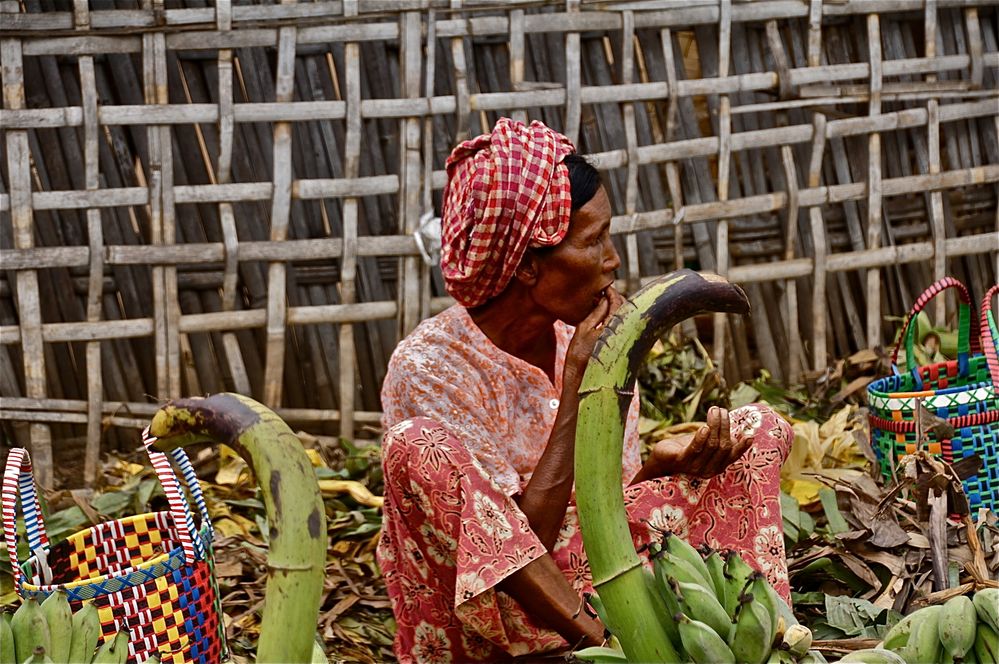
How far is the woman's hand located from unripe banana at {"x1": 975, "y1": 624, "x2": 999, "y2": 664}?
101cm

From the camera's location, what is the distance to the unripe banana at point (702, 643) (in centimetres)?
136

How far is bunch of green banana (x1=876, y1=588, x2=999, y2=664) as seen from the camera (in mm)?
1431

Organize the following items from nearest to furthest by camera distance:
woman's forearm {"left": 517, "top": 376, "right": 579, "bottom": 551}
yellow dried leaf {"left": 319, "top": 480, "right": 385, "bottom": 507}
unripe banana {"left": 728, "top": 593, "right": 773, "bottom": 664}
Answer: unripe banana {"left": 728, "top": 593, "right": 773, "bottom": 664}
woman's forearm {"left": 517, "top": 376, "right": 579, "bottom": 551}
yellow dried leaf {"left": 319, "top": 480, "right": 385, "bottom": 507}

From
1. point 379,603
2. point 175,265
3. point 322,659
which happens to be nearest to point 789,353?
point 379,603

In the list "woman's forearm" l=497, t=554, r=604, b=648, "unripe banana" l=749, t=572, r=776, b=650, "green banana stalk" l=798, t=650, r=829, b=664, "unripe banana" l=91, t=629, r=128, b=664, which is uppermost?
"unripe banana" l=749, t=572, r=776, b=650

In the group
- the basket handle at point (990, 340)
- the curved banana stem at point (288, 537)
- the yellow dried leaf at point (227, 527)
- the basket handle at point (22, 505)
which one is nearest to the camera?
the curved banana stem at point (288, 537)

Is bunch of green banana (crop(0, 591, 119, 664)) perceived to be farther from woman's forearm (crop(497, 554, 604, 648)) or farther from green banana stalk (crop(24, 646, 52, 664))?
woman's forearm (crop(497, 554, 604, 648))

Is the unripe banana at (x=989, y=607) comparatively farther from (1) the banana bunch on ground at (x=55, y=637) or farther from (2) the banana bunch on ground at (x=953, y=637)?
(1) the banana bunch on ground at (x=55, y=637)

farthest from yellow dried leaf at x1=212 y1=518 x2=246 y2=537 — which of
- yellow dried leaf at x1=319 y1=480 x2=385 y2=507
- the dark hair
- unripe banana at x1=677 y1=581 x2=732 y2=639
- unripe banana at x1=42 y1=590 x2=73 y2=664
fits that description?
unripe banana at x1=677 y1=581 x2=732 y2=639

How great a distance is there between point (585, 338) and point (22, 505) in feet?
4.14

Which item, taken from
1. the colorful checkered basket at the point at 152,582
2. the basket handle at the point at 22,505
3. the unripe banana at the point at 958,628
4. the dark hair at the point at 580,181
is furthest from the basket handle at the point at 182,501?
the unripe banana at the point at 958,628

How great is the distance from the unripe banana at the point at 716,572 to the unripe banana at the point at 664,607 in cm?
10

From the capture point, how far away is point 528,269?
263 centimetres

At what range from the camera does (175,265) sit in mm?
3938
